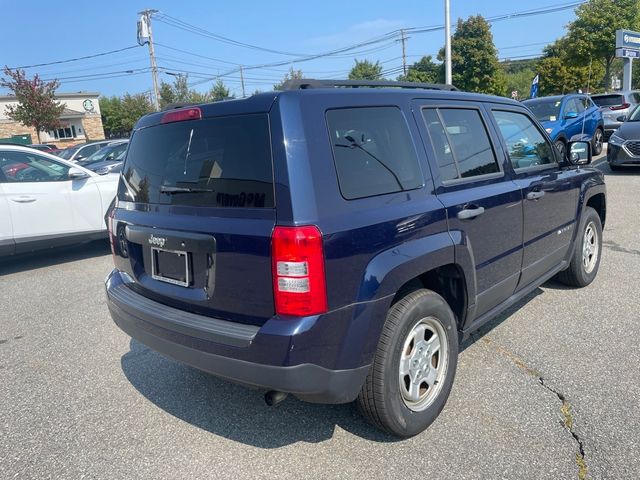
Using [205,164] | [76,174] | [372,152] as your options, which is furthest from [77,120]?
[372,152]

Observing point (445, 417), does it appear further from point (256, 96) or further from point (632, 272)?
point (632, 272)

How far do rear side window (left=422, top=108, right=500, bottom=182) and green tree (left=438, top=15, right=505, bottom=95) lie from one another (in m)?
32.9

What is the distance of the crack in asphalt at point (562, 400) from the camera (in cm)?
248

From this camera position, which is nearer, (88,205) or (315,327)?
(315,327)

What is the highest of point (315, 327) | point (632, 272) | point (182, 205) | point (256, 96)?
point (256, 96)

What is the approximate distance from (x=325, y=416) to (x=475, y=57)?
35014 millimetres

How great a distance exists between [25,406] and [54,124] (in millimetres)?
40473

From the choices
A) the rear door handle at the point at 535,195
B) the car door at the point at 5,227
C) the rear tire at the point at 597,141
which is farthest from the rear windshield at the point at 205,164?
the rear tire at the point at 597,141

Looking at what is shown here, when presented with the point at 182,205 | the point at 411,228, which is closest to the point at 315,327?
the point at 411,228

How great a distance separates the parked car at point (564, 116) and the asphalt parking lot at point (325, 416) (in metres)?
8.23

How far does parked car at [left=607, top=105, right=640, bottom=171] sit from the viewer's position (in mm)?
10930

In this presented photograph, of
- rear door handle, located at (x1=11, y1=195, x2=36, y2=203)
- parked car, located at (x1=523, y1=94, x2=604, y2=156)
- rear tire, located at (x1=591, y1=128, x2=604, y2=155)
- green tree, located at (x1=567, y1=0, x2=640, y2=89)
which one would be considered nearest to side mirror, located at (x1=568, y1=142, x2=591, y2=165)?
rear door handle, located at (x1=11, y1=195, x2=36, y2=203)

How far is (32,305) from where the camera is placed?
5.36m

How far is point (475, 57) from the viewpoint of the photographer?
3369 cm
